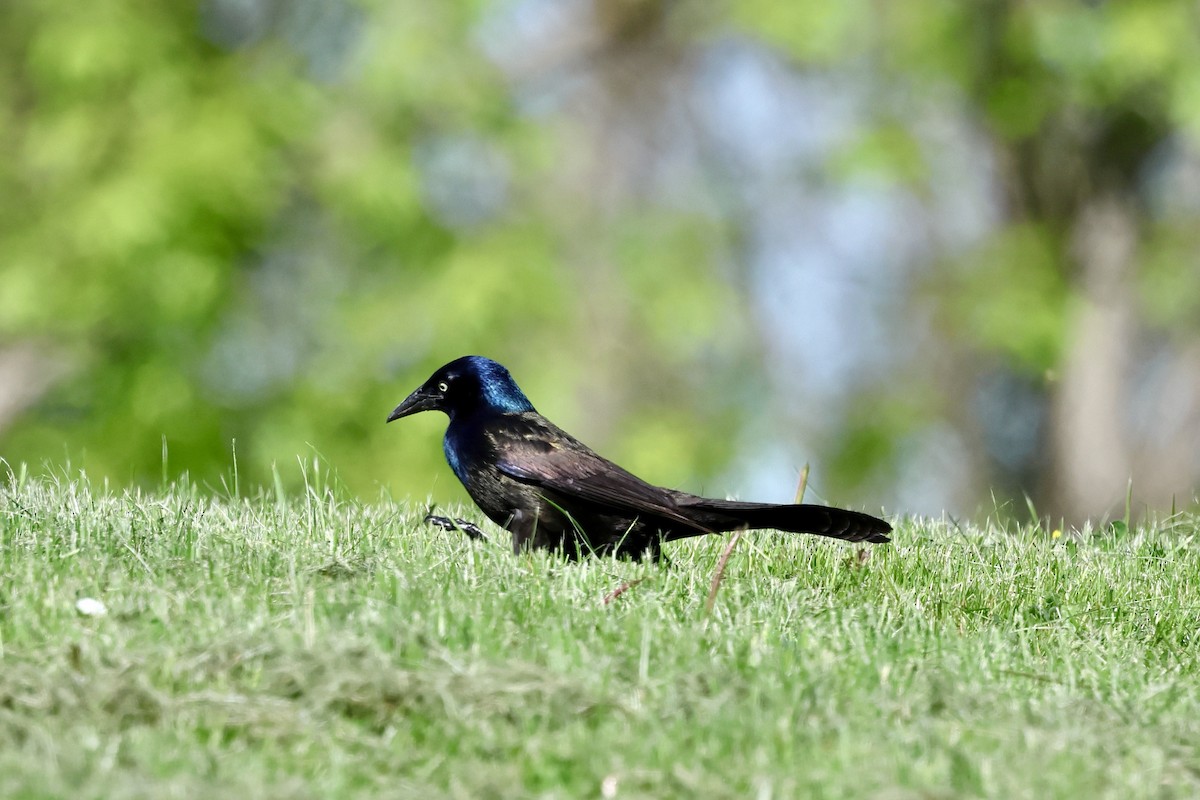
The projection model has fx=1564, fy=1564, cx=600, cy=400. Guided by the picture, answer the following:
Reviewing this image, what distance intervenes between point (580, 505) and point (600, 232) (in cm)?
1290

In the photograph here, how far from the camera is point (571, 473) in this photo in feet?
19.8

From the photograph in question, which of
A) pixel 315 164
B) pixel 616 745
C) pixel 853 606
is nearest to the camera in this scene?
pixel 616 745

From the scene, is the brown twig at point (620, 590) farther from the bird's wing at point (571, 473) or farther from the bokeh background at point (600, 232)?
the bokeh background at point (600, 232)

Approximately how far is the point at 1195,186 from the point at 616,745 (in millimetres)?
15504

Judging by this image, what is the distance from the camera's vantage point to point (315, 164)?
56.1 ft

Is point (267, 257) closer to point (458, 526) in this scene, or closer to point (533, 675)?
point (458, 526)

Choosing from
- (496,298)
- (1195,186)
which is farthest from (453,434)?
(1195,186)

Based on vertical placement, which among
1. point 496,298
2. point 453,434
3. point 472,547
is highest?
point 496,298

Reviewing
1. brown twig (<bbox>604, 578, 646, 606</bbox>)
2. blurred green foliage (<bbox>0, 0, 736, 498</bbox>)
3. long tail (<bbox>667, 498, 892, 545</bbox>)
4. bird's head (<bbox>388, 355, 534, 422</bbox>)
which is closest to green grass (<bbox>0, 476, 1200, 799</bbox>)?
brown twig (<bbox>604, 578, 646, 606</bbox>)

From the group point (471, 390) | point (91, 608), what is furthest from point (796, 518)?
point (91, 608)

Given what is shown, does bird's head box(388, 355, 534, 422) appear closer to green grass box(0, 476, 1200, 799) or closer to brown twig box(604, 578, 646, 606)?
green grass box(0, 476, 1200, 799)

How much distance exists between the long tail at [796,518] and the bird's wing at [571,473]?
7cm

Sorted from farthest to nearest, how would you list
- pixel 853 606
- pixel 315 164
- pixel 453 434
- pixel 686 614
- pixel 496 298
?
pixel 315 164, pixel 496 298, pixel 453 434, pixel 853 606, pixel 686 614

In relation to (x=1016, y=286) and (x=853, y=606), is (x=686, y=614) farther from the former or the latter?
(x=1016, y=286)
